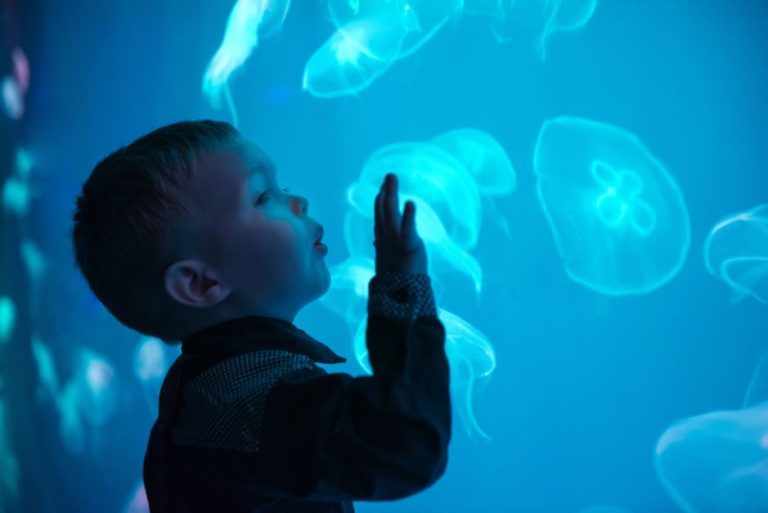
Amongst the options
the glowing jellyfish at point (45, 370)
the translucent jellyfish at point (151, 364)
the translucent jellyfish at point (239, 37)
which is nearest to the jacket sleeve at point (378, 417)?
the translucent jellyfish at point (239, 37)

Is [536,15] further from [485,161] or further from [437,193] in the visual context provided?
[437,193]

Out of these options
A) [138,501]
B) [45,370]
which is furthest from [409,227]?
[45,370]

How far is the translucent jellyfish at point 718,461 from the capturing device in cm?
125

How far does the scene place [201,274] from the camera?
2.57 feet

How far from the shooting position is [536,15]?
4.24ft

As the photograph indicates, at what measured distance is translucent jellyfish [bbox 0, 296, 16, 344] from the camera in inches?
79.7

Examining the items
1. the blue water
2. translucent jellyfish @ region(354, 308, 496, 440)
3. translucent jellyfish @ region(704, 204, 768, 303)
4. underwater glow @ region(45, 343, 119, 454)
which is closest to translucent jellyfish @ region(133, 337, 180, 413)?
underwater glow @ region(45, 343, 119, 454)

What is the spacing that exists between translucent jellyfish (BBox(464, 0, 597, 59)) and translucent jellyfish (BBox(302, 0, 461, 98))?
8 cm

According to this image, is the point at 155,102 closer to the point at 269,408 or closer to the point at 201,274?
the point at 201,274

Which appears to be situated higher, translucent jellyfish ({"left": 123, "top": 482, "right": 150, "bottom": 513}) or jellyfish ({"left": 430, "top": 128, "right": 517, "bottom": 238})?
jellyfish ({"left": 430, "top": 128, "right": 517, "bottom": 238})

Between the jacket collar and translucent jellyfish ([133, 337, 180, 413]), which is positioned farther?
translucent jellyfish ([133, 337, 180, 413])

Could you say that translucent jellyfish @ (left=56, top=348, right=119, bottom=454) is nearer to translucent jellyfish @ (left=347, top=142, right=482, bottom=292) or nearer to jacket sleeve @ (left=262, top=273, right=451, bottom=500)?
translucent jellyfish @ (left=347, top=142, right=482, bottom=292)

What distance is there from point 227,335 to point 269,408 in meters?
0.15

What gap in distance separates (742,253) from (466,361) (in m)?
0.62
